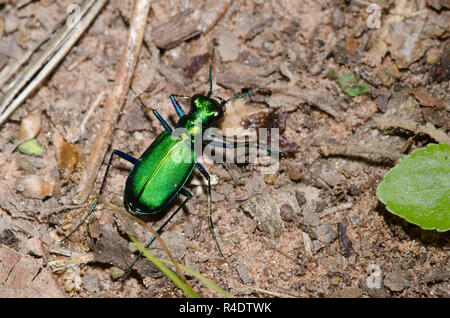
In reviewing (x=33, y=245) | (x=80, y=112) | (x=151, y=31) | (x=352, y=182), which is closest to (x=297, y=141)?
(x=352, y=182)

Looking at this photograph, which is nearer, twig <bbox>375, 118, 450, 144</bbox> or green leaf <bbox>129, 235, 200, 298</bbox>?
green leaf <bbox>129, 235, 200, 298</bbox>

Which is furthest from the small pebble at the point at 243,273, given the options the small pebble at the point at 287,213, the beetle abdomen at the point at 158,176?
the beetle abdomen at the point at 158,176

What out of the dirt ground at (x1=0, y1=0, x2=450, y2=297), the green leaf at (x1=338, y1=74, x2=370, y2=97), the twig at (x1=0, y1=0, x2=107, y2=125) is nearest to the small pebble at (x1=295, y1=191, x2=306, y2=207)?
the dirt ground at (x1=0, y1=0, x2=450, y2=297)

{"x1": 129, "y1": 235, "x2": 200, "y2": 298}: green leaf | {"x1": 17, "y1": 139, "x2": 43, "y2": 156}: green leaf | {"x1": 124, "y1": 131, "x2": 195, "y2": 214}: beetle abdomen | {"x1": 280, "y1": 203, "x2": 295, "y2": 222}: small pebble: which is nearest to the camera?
{"x1": 129, "y1": 235, "x2": 200, "y2": 298}: green leaf

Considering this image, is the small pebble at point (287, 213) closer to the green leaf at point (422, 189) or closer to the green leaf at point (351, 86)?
the green leaf at point (422, 189)

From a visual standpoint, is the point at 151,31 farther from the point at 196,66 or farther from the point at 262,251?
the point at 262,251

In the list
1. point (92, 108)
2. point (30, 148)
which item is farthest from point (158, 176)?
point (30, 148)

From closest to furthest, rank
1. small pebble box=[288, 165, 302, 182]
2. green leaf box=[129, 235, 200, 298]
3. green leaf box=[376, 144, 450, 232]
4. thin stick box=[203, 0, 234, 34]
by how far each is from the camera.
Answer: green leaf box=[376, 144, 450, 232], green leaf box=[129, 235, 200, 298], small pebble box=[288, 165, 302, 182], thin stick box=[203, 0, 234, 34]

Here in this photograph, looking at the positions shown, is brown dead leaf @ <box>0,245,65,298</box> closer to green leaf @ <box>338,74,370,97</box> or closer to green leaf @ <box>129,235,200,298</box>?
green leaf @ <box>129,235,200,298</box>
